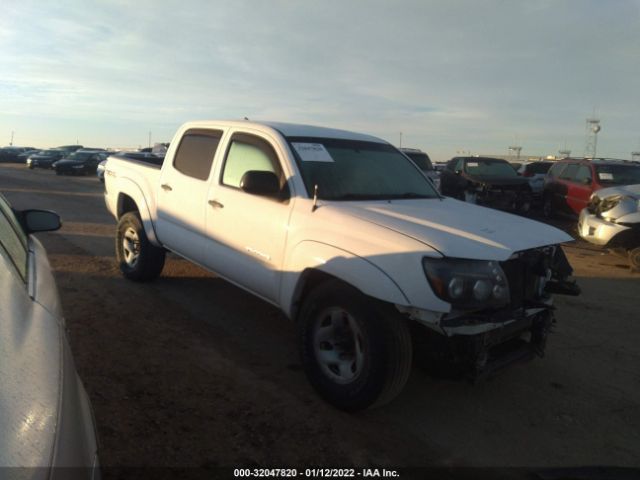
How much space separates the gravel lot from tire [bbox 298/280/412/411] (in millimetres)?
194

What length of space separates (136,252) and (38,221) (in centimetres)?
293

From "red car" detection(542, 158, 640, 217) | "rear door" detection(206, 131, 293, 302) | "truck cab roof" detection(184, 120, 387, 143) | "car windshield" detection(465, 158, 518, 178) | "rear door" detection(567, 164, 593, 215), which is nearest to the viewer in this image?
"rear door" detection(206, 131, 293, 302)

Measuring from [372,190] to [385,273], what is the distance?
4.33 feet

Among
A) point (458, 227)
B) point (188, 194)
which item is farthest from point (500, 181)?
point (458, 227)

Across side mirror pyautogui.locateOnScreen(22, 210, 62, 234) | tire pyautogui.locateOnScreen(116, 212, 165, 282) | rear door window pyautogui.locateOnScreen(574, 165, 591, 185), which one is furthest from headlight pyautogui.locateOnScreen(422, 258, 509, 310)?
rear door window pyautogui.locateOnScreen(574, 165, 591, 185)

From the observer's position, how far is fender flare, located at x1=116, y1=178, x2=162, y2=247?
5590 mm

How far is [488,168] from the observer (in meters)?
15.4

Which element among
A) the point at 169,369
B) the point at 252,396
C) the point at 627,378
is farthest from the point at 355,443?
the point at 627,378

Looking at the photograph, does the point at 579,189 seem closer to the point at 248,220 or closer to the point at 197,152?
the point at 197,152

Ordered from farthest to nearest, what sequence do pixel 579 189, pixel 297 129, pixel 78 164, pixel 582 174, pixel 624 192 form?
1. pixel 78 164
2. pixel 582 174
3. pixel 579 189
4. pixel 624 192
5. pixel 297 129

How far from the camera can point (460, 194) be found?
15.1 meters

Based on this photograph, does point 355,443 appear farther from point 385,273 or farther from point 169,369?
point 169,369

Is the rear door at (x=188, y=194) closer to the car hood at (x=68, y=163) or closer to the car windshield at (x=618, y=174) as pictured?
the car windshield at (x=618, y=174)

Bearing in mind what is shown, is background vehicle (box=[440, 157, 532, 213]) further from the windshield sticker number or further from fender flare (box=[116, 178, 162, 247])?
the windshield sticker number
